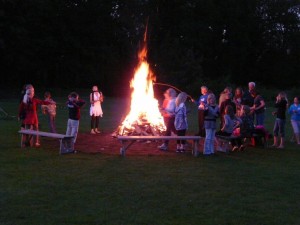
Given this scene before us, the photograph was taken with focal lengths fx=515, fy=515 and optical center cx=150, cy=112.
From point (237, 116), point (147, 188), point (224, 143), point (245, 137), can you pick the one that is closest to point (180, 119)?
point (224, 143)

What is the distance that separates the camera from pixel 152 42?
179 feet

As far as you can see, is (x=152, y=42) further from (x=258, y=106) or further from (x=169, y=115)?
(x=169, y=115)

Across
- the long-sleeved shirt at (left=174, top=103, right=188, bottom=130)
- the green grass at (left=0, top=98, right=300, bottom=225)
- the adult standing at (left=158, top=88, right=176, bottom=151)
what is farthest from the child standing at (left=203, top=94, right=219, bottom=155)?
the adult standing at (left=158, top=88, right=176, bottom=151)

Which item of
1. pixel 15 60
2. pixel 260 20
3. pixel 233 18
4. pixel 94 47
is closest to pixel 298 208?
pixel 15 60

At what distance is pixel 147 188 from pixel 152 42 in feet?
153

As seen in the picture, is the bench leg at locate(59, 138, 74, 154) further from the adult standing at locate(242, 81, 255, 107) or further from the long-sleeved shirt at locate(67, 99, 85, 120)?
the adult standing at locate(242, 81, 255, 107)

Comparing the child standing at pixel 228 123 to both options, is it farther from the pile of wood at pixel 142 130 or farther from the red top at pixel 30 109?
the red top at pixel 30 109

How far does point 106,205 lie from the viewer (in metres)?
7.64

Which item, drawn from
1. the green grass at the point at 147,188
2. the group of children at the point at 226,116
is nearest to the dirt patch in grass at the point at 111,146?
the group of children at the point at 226,116

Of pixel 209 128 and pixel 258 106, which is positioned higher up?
pixel 258 106

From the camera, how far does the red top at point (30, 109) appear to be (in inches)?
547

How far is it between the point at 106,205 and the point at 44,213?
962 millimetres

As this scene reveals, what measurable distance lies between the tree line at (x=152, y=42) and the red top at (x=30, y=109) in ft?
105

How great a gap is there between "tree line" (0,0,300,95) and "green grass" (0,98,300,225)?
3388cm
